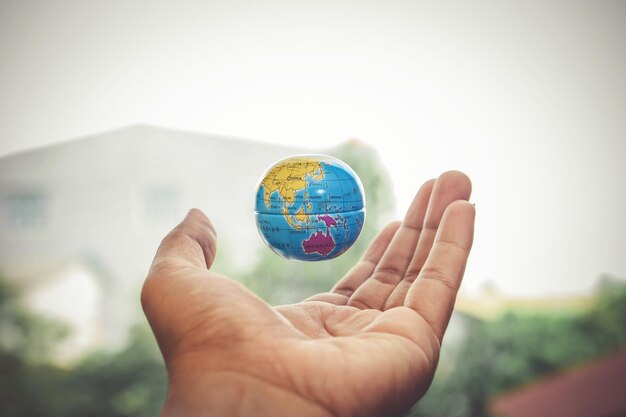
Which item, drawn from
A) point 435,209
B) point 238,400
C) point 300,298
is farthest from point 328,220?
point 300,298

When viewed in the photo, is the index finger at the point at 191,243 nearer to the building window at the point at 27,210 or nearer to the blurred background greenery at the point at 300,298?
the blurred background greenery at the point at 300,298

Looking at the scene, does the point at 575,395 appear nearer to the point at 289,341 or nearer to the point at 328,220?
the point at 328,220

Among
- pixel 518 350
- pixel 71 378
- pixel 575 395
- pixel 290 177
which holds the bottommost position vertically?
pixel 71 378

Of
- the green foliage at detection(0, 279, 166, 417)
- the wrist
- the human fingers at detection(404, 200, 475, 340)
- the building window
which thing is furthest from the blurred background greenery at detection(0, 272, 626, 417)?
the wrist

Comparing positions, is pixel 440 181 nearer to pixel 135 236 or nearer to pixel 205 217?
pixel 205 217

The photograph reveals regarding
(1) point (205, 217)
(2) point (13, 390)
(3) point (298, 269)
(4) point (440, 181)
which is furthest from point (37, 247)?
(4) point (440, 181)

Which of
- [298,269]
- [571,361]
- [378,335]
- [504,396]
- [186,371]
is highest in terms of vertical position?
[378,335]

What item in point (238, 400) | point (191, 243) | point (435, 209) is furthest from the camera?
point (435, 209)
